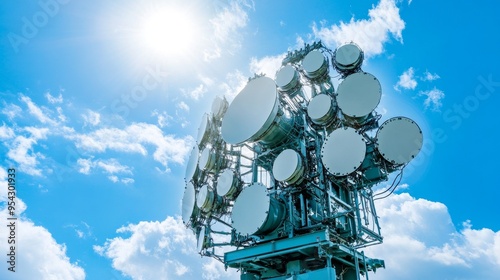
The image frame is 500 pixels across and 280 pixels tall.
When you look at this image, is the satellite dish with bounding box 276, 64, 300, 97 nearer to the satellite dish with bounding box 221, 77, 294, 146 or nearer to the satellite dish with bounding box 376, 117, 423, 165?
the satellite dish with bounding box 221, 77, 294, 146

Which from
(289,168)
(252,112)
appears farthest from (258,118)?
(289,168)

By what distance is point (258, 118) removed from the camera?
2081cm

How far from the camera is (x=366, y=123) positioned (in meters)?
19.5

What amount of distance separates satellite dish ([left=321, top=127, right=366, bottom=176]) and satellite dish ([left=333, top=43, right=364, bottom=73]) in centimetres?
573

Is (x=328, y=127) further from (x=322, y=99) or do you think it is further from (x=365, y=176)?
(x=365, y=176)

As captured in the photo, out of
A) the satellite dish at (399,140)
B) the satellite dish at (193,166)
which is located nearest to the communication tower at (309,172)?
the satellite dish at (399,140)

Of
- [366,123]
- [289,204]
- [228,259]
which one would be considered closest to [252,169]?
[289,204]

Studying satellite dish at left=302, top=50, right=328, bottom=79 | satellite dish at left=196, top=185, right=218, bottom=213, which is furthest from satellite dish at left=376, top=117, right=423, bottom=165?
satellite dish at left=196, top=185, right=218, bottom=213

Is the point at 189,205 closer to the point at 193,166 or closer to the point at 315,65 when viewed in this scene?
the point at 193,166

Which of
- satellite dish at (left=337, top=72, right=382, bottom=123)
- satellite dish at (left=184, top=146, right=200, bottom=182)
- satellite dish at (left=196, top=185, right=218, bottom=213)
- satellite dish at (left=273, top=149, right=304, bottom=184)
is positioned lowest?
satellite dish at (left=273, top=149, right=304, bottom=184)

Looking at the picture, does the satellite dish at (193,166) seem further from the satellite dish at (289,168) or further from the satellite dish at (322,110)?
the satellite dish at (322,110)

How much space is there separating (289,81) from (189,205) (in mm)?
11426

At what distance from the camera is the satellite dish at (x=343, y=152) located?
1733 centimetres

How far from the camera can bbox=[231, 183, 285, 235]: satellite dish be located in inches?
716
